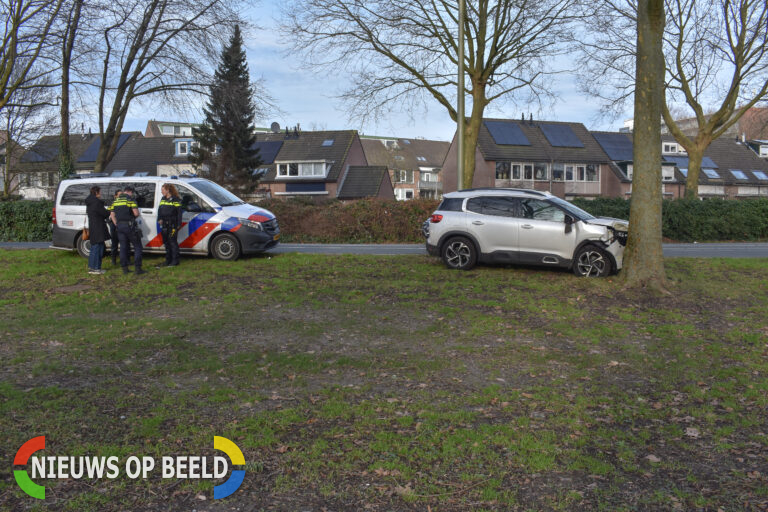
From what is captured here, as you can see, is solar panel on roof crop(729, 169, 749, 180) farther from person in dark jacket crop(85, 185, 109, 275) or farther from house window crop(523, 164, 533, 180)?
person in dark jacket crop(85, 185, 109, 275)

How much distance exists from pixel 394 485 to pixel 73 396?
327 centimetres

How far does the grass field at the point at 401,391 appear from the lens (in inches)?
156

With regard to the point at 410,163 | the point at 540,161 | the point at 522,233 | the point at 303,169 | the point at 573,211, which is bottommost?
the point at 522,233

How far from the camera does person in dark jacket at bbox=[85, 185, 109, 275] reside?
11891 millimetres

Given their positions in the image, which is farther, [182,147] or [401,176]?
[401,176]

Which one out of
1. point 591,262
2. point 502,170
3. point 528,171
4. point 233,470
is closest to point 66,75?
point 591,262

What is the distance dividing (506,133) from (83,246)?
47181mm

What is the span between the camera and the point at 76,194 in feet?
43.6

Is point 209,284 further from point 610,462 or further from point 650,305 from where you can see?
point 610,462

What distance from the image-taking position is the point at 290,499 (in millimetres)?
3805

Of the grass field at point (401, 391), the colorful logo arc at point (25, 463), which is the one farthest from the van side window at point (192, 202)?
the colorful logo arc at point (25, 463)

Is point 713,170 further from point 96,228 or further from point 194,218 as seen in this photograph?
point 96,228

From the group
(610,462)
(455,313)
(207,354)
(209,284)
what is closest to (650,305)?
(455,313)

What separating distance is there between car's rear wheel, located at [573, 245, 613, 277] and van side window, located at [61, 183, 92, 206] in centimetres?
1028
